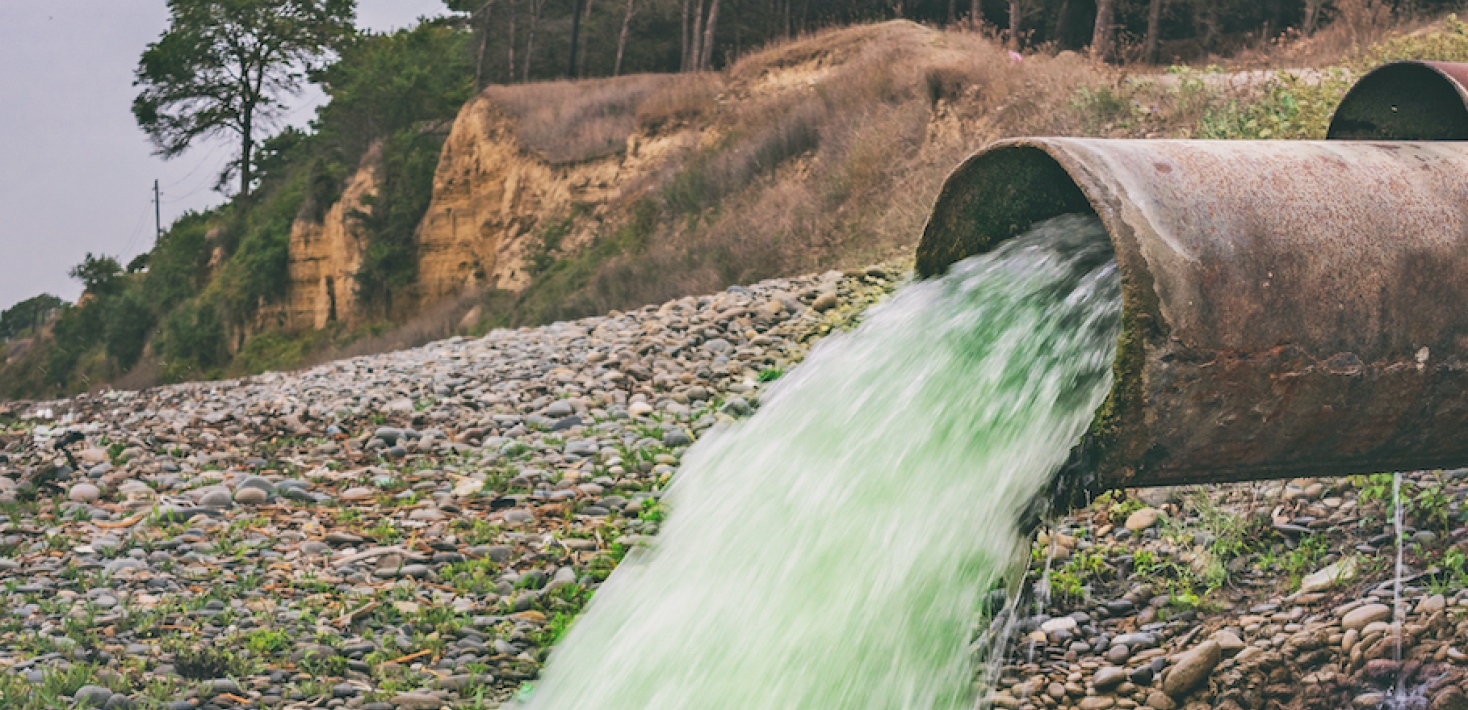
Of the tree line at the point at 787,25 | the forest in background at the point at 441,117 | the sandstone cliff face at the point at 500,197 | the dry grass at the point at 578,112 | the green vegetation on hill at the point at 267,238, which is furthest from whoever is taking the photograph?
the green vegetation on hill at the point at 267,238

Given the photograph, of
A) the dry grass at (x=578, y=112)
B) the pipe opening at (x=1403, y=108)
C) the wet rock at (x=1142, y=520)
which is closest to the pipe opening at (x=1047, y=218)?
the pipe opening at (x=1403, y=108)

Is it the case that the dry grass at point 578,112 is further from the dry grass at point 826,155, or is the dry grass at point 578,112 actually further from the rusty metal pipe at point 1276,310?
the rusty metal pipe at point 1276,310

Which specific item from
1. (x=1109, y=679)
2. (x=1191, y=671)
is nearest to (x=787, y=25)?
(x=1109, y=679)

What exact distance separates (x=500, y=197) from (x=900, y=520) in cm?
2071

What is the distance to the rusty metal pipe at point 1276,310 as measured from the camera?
2211mm

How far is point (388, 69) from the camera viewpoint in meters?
28.5

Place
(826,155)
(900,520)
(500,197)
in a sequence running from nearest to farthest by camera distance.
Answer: (900,520) → (826,155) → (500,197)

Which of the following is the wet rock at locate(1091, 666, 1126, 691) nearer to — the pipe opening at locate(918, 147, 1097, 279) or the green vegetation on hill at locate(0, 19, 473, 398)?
the pipe opening at locate(918, 147, 1097, 279)

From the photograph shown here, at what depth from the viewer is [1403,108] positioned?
3543 millimetres

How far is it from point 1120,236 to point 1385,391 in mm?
672

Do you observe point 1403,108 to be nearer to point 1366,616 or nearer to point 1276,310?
point 1366,616

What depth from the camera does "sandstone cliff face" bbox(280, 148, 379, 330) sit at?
26969mm

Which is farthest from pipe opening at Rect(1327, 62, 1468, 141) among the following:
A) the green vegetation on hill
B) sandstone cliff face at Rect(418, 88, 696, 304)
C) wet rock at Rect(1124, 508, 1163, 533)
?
the green vegetation on hill

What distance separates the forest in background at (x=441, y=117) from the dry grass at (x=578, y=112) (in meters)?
1.96
